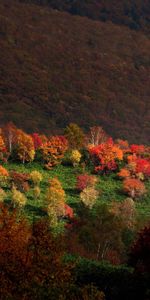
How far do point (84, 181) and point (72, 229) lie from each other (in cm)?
6536

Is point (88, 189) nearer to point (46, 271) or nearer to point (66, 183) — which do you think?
point (66, 183)

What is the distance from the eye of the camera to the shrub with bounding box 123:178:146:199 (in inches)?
7362

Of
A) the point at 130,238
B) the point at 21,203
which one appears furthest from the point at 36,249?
the point at 21,203

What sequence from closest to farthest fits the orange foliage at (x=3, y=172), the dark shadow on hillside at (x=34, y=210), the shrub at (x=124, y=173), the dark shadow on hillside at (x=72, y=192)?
the dark shadow on hillside at (x=34, y=210), the orange foliage at (x=3, y=172), the dark shadow on hillside at (x=72, y=192), the shrub at (x=124, y=173)

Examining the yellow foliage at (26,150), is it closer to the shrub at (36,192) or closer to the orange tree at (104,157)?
the orange tree at (104,157)

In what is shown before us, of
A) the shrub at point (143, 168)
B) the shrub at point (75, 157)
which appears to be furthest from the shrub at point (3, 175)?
the shrub at point (143, 168)

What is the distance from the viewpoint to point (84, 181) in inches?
7323

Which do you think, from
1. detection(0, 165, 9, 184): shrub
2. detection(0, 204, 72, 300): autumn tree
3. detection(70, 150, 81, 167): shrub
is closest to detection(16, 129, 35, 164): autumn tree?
detection(70, 150, 81, 167): shrub

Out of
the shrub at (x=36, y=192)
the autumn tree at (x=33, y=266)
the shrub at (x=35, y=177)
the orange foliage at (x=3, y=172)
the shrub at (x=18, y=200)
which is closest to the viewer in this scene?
the autumn tree at (x=33, y=266)

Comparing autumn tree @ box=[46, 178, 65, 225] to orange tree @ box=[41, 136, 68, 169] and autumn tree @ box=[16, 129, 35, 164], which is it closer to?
orange tree @ box=[41, 136, 68, 169]

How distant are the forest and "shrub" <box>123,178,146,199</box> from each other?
0.89 feet

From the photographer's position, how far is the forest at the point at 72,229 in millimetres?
58875

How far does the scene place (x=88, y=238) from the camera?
111 meters

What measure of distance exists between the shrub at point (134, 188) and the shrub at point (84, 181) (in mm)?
8990
